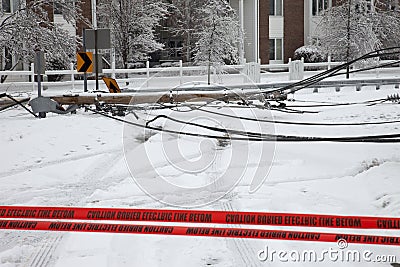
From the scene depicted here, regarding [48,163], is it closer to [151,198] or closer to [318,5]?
[151,198]

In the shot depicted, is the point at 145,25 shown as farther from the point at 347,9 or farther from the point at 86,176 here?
the point at 86,176

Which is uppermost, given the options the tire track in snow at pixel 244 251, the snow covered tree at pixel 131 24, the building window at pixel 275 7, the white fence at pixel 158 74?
the building window at pixel 275 7

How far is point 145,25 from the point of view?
103 ft

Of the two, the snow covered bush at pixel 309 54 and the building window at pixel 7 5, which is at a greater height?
the building window at pixel 7 5

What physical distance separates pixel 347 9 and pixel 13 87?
17.6 metres

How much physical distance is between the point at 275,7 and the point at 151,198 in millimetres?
33793

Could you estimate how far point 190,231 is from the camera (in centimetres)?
480

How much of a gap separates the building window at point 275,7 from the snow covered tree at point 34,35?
16.2 metres

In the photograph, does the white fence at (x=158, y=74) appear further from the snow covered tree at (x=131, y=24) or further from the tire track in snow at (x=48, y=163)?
the tire track in snow at (x=48, y=163)

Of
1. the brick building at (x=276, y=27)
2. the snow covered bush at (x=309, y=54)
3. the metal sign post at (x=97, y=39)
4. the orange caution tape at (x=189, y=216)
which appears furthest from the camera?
the brick building at (x=276, y=27)

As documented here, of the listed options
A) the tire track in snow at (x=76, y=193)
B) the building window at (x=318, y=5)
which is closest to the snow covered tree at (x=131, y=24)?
the building window at (x=318, y=5)

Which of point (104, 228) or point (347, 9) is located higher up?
point (347, 9)

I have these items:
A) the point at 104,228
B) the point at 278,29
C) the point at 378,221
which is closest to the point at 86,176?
the point at 104,228

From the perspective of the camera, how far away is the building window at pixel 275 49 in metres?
37.9
